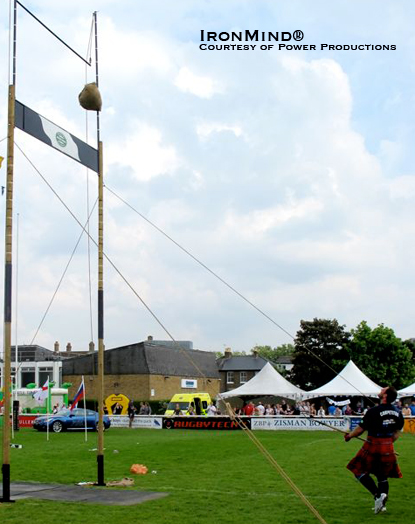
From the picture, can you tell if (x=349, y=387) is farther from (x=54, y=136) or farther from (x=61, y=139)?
(x=54, y=136)

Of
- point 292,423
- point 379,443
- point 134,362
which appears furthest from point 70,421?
point 134,362

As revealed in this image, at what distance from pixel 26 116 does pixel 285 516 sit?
24.2 ft

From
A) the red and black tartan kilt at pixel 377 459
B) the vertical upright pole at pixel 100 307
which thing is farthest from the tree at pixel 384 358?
the red and black tartan kilt at pixel 377 459

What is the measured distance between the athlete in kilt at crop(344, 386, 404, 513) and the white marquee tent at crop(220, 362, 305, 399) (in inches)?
1209

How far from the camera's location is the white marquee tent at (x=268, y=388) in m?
41.4

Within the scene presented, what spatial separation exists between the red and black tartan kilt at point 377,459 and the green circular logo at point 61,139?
23.3ft

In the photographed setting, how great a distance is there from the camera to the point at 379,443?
10570mm

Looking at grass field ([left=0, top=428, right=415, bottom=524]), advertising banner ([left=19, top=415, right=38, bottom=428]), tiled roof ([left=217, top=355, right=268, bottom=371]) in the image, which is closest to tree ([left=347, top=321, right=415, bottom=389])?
tiled roof ([left=217, top=355, right=268, bottom=371])

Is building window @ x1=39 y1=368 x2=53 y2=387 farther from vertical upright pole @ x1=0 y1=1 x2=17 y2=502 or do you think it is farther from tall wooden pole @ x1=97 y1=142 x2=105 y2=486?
vertical upright pole @ x1=0 y1=1 x2=17 y2=502

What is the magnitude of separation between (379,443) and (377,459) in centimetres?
23

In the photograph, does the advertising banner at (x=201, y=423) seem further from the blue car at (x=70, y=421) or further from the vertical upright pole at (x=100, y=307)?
the vertical upright pole at (x=100, y=307)

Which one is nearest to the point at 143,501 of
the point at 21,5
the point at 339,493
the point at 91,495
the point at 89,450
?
the point at 91,495

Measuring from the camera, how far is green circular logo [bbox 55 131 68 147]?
12591 mm

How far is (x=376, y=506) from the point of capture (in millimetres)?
10039
